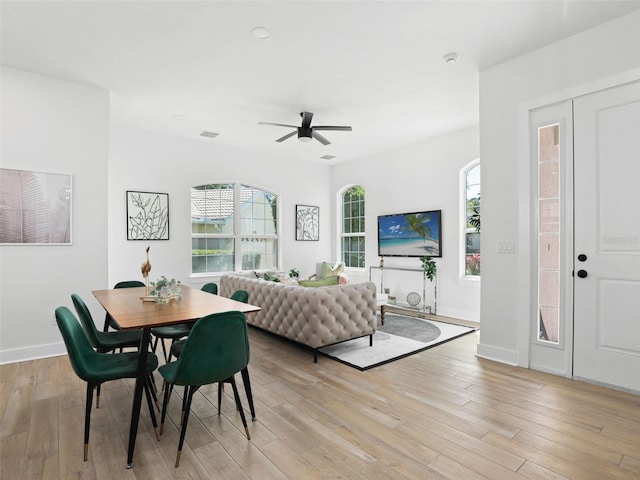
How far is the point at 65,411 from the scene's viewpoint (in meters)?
2.55

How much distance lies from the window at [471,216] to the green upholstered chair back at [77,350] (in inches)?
205

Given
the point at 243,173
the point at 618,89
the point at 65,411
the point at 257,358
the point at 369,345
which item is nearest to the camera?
the point at 65,411

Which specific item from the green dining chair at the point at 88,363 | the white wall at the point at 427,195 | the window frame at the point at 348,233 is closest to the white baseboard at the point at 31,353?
the green dining chair at the point at 88,363

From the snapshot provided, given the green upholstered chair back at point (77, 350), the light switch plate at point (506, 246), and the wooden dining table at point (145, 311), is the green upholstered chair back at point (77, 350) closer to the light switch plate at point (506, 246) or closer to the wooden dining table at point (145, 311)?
the wooden dining table at point (145, 311)

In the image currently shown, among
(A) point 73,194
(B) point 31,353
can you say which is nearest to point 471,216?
(A) point 73,194

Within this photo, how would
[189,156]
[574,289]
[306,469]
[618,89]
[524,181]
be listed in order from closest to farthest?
[306,469] → [618,89] → [574,289] → [524,181] → [189,156]

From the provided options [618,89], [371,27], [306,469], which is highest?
[371,27]

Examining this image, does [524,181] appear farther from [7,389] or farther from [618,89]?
[7,389]

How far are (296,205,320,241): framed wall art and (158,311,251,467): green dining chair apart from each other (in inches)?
216

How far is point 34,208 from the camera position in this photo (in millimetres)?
3707

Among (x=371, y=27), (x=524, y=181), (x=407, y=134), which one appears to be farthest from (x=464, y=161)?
(x=371, y=27)

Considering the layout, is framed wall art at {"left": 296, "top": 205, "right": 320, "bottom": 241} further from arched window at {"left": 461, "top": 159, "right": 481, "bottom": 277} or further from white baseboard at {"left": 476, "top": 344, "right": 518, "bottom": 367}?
white baseboard at {"left": 476, "top": 344, "right": 518, "bottom": 367}

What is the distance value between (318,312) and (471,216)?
3.42 metres

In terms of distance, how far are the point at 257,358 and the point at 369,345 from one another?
1306 millimetres
